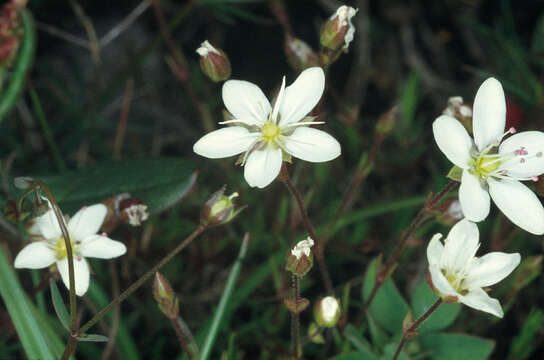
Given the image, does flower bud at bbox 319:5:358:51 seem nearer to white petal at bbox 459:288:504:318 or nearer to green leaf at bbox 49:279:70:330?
white petal at bbox 459:288:504:318

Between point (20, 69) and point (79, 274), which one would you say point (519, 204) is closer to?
point (79, 274)

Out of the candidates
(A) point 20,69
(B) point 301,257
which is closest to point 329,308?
(B) point 301,257

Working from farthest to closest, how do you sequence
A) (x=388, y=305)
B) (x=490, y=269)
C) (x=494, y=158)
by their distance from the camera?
(x=388, y=305)
(x=494, y=158)
(x=490, y=269)

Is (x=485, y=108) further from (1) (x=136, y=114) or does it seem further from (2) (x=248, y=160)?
(1) (x=136, y=114)

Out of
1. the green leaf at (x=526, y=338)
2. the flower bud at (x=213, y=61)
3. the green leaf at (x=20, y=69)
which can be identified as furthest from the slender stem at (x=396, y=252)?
the green leaf at (x=20, y=69)

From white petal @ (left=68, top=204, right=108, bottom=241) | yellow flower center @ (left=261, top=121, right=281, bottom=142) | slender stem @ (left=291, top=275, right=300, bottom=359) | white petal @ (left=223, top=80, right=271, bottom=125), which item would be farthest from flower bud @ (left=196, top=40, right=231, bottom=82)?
slender stem @ (left=291, top=275, right=300, bottom=359)

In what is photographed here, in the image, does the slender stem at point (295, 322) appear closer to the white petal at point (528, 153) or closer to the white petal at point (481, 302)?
the white petal at point (481, 302)
